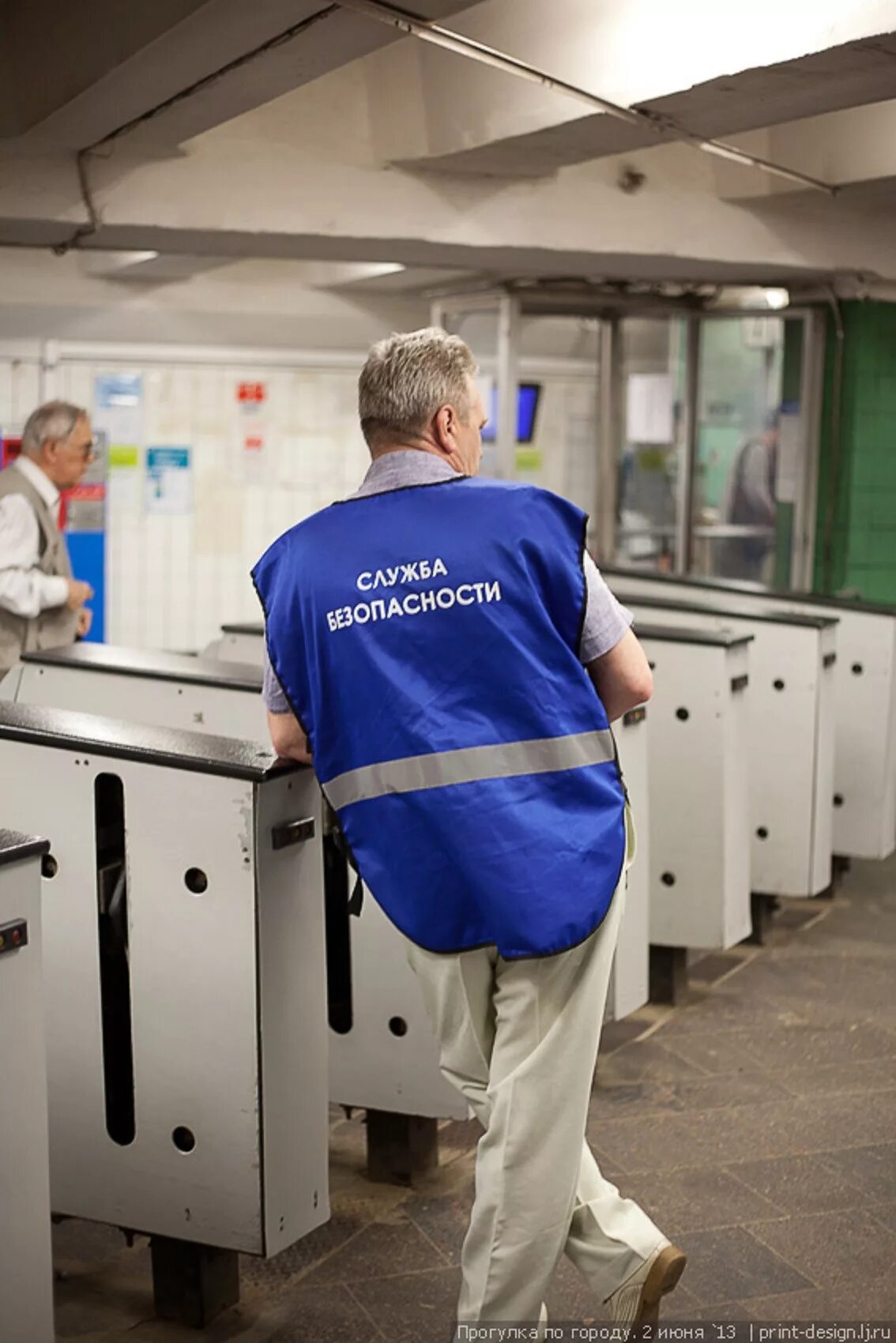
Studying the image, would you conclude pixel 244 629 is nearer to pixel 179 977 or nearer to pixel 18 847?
pixel 179 977

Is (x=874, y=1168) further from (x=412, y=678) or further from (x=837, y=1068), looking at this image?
(x=412, y=678)

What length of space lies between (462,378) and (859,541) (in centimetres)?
538

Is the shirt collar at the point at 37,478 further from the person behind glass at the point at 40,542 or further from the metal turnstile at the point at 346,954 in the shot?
the metal turnstile at the point at 346,954

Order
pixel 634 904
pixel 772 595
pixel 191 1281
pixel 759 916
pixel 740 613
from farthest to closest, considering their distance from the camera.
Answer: pixel 772 595 → pixel 759 916 → pixel 740 613 → pixel 634 904 → pixel 191 1281

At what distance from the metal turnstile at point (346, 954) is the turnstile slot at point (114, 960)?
470 mm

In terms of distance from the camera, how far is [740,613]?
5035 mm

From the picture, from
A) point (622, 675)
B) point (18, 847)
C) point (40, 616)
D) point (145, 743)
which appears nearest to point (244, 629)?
point (40, 616)

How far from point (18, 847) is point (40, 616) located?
2.67m

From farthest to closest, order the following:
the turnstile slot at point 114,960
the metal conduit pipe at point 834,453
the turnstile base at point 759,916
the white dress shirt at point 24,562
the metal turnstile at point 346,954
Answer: the metal conduit pipe at point 834,453 → the turnstile base at point 759,916 → the white dress shirt at point 24,562 → the metal turnstile at point 346,954 → the turnstile slot at point 114,960

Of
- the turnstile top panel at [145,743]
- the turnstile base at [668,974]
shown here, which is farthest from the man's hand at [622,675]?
the turnstile base at [668,974]

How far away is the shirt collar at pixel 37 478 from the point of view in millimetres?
4684

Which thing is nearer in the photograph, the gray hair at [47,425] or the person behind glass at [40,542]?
the person behind glass at [40,542]

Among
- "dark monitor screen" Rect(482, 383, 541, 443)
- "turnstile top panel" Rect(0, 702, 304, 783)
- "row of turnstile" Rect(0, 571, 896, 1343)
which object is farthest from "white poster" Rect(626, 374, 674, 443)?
"turnstile top panel" Rect(0, 702, 304, 783)

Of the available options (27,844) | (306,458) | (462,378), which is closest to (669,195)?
(306,458)
